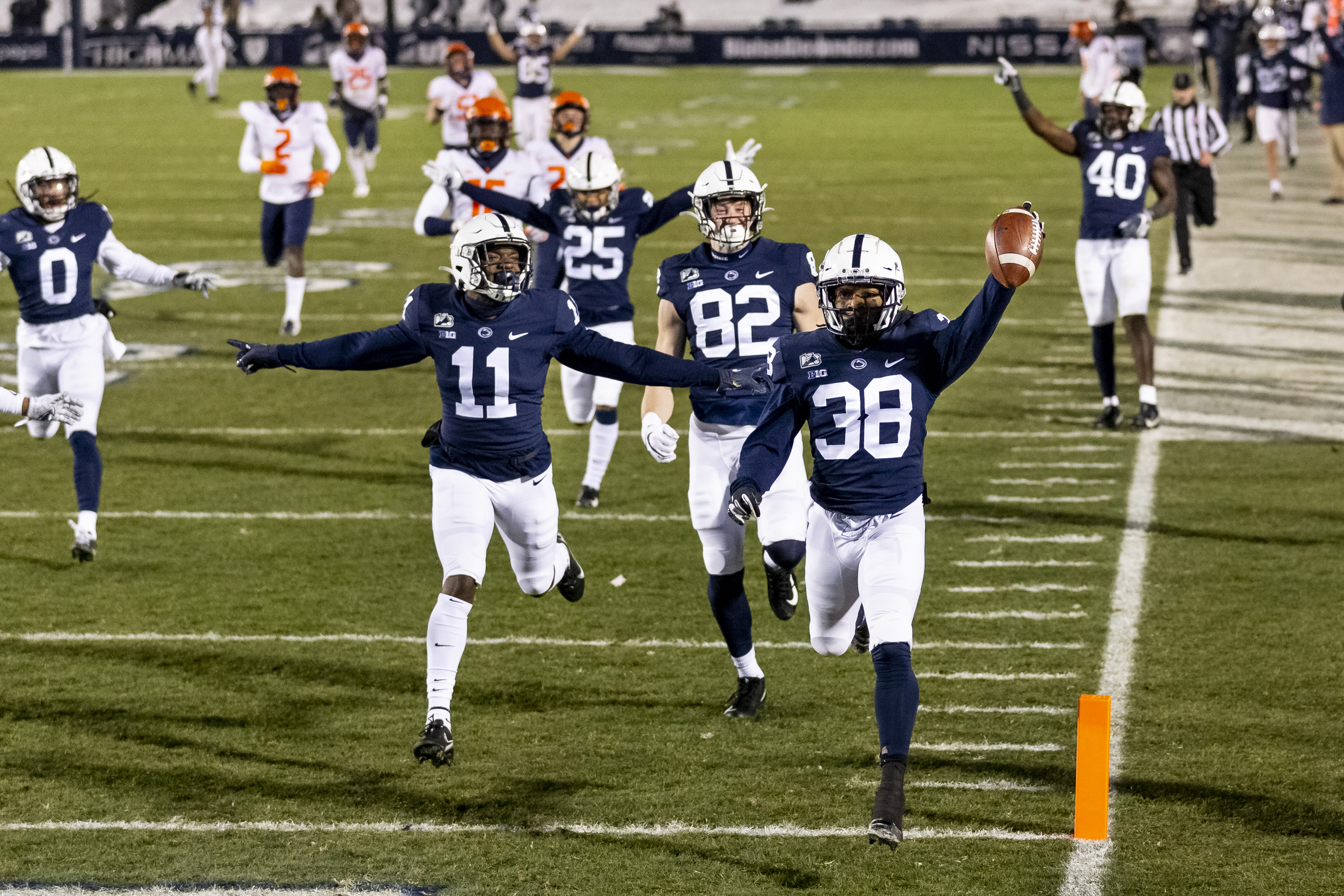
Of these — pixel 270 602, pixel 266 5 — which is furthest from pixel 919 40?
pixel 270 602

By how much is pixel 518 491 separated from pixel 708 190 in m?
1.35

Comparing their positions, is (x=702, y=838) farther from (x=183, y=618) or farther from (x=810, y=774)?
(x=183, y=618)

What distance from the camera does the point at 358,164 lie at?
22750mm

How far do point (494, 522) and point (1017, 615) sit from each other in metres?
2.41

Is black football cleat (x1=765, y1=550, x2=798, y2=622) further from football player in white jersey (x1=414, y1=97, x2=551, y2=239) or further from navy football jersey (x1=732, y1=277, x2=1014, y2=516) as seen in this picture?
football player in white jersey (x1=414, y1=97, x2=551, y2=239)

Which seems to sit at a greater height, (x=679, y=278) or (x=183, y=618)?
(x=679, y=278)

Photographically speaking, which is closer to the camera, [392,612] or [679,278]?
[679,278]

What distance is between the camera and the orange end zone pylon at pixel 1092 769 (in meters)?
5.05

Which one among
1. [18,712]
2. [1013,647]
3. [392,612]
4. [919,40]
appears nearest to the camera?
[18,712]

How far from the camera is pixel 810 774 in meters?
6.18

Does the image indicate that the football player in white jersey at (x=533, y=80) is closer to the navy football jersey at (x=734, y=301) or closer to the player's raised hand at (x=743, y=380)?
the navy football jersey at (x=734, y=301)

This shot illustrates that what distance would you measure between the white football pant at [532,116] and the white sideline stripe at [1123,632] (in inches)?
555

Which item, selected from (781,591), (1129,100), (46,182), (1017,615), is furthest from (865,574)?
(1129,100)

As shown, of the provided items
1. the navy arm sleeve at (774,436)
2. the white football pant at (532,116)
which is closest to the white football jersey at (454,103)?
the white football pant at (532,116)
